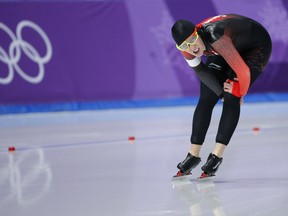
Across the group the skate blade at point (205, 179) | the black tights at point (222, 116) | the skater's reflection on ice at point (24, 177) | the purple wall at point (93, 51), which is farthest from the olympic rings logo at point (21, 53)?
the skate blade at point (205, 179)

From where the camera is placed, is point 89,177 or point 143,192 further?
point 89,177

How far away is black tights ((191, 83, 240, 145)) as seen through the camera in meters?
3.75

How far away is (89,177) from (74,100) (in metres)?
4.84

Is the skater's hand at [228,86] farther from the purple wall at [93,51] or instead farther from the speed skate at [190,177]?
the purple wall at [93,51]

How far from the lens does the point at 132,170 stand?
4137mm

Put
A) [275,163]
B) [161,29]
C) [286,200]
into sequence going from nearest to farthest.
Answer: [286,200] → [275,163] → [161,29]

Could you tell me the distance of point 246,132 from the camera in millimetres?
6055

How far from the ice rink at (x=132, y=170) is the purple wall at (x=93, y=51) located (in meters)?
1.20

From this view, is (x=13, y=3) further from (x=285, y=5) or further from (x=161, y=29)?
(x=285, y=5)

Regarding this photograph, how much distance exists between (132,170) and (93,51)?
191 inches

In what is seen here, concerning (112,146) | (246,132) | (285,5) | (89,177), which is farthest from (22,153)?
(285,5)

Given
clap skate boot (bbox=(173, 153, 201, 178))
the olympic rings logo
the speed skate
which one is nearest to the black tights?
→ clap skate boot (bbox=(173, 153, 201, 178))

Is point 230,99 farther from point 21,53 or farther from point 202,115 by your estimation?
point 21,53

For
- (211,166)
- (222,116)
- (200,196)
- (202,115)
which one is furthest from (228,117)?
(200,196)
